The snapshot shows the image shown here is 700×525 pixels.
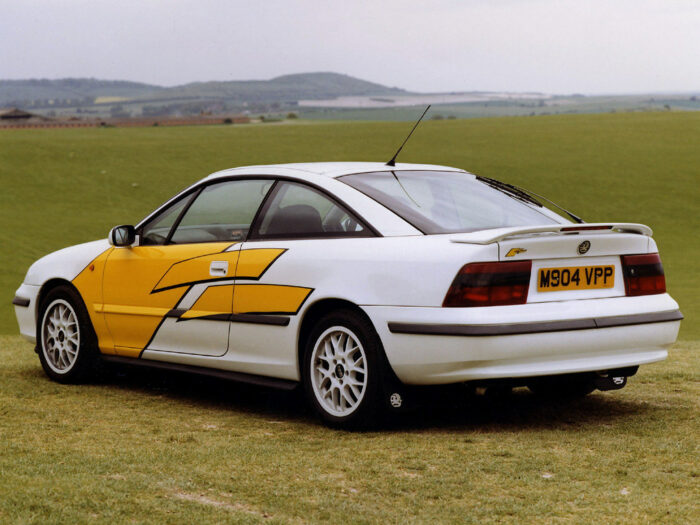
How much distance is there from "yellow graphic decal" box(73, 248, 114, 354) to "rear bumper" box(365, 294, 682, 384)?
2.55 metres

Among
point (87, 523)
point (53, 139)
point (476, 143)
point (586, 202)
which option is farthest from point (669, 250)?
point (53, 139)

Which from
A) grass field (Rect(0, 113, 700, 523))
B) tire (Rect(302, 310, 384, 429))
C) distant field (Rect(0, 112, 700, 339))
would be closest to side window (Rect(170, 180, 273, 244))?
tire (Rect(302, 310, 384, 429))

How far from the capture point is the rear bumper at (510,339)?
5508 mm

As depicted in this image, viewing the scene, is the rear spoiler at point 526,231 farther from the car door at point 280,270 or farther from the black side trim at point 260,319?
the black side trim at point 260,319

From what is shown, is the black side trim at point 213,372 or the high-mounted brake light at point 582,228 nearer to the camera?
the high-mounted brake light at point 582,228

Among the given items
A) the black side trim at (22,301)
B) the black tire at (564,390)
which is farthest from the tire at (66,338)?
the black tire at (564,390)

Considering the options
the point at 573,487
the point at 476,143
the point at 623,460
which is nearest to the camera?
the point at 573,487

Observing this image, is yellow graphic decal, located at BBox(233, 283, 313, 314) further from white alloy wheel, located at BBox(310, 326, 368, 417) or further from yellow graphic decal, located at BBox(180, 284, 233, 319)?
white alloy wheel, located at BBox(310, 326, 368, 417)

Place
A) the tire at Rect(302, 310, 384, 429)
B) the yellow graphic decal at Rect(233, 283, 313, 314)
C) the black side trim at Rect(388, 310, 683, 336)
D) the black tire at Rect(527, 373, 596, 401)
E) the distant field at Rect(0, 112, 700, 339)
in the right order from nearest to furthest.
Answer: the black side trim at Rect(388, 310, 683, 336)
the tire at Rect(302, 310, 384, 429)
the yellow graphic decal at Rect(233, 283, 313, 314)
the black tire at Rect(527, 373, 596, 401)
the distant field at Rect(0, 112, 700, 339)

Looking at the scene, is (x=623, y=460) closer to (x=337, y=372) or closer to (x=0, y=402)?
(x=337, y=372)

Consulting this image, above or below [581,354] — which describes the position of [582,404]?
below

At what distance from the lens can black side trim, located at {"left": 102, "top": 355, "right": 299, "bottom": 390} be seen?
254 inches

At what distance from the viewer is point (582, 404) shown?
22.4ft

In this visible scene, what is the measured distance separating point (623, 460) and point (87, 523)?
2.50 m
